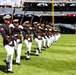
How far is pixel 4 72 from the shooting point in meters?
11.6

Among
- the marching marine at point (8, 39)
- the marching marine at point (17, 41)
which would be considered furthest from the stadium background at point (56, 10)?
the marching marine at point (8, 39)

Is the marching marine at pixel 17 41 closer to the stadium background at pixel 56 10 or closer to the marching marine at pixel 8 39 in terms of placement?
the marching marine at pixel 8 39

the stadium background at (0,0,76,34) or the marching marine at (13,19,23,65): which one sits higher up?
the marching marine at (13,19,23,65)

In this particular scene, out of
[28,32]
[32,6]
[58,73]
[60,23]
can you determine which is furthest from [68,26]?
[58,73]

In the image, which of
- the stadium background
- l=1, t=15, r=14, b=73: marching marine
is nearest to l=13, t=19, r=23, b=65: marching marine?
l=1, t=15, r=14, b=73: marching marine

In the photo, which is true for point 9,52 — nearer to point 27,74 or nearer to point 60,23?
point 27,74

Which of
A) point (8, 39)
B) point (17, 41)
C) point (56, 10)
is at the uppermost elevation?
point (8, 39)

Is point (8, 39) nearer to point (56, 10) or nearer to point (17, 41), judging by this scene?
point (17, 41)

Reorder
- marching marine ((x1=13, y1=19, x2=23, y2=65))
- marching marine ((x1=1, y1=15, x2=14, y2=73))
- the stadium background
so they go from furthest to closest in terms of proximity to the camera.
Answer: the stadium background → marching marine ((x1=13, y1=19, x2=23, y2=65)) → marching marine ((x1=1, y1=15, x2=14, y2=73))

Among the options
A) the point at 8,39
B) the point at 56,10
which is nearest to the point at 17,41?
the point at 8,39

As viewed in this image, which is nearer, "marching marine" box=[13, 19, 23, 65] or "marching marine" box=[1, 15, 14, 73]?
"marching marine" box=[1, 15, 14, 73]

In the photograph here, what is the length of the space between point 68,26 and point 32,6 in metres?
11.6

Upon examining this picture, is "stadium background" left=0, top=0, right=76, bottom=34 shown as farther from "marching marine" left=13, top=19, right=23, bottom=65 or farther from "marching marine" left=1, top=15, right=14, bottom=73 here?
"marching marine" left=1, top=15, right=14, bottom=73

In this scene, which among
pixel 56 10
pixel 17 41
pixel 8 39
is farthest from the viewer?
pixel 56 10
